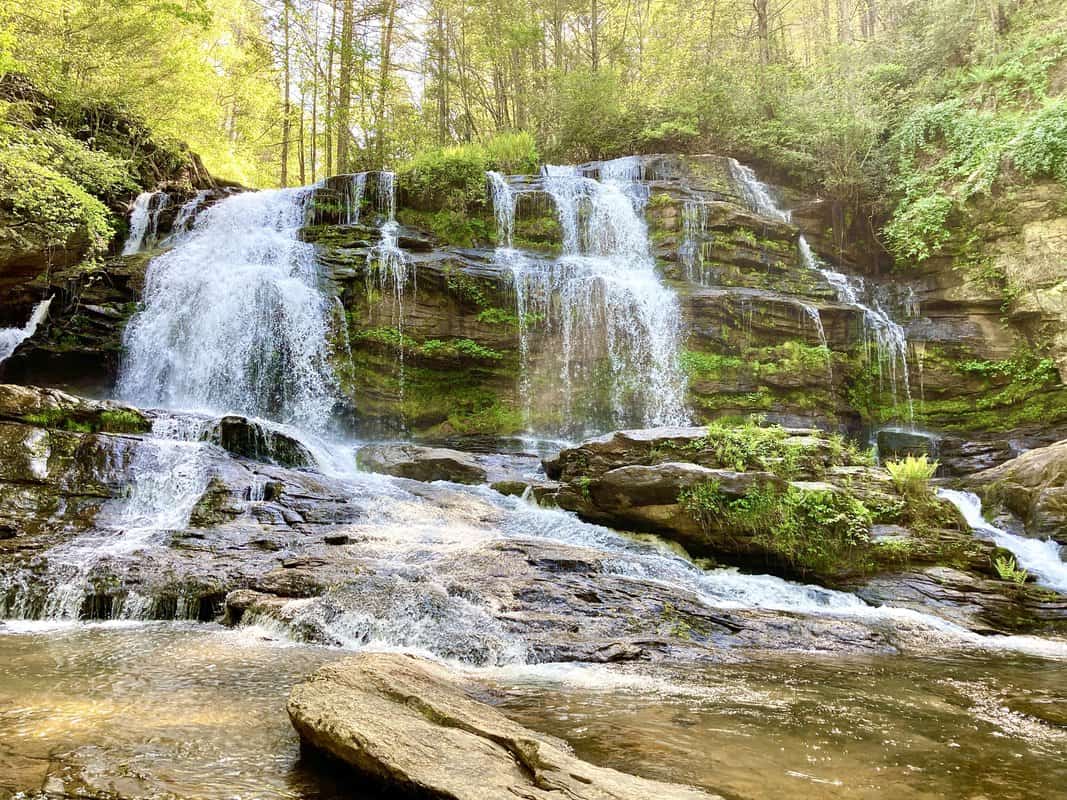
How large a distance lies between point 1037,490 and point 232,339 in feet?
51.8

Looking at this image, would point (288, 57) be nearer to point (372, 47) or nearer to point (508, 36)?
point (372, 47)

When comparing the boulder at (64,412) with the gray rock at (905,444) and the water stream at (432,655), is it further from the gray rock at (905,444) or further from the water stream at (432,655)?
the gray rock at (905,444)

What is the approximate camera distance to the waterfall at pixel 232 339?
13.9m

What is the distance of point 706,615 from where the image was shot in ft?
19.4

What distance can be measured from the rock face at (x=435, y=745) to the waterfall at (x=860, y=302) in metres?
15.9

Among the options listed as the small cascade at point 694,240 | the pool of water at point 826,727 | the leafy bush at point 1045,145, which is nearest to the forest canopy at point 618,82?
the leafy bush at point 1045,145

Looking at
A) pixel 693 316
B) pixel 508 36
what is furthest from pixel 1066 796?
pixel 508 36

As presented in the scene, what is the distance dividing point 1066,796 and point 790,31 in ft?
125

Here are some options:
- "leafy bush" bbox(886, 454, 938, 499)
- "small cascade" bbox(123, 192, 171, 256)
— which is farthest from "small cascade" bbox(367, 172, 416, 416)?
"leafy bush" bbox(886, 454, 938, 499)

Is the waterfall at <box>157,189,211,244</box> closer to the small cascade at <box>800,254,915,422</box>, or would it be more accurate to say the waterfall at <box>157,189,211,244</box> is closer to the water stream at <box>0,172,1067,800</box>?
the water stream at <box>0,172,1067,800</box>

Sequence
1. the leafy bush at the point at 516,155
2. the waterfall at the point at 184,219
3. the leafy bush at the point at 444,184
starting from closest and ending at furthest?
1. the waterfall at the point at 184,219
2. the leafy bush at the point at 444,184
3. the leafy bush at the point at 516,155

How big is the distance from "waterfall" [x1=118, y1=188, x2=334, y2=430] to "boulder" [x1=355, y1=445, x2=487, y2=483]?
342 centimetres

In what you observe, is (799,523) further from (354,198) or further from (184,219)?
(184,219)

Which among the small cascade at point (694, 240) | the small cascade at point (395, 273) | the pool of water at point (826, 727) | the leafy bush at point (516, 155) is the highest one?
the leafy bush at point (516, 155)
